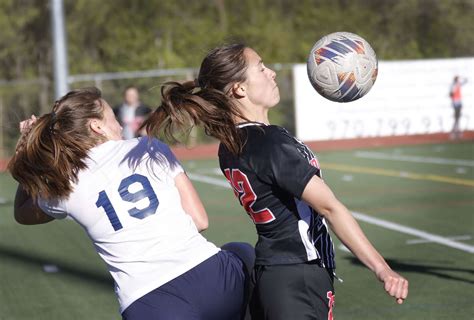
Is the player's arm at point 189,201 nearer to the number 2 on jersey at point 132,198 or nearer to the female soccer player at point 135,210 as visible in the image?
the female soccer player at point 135,210

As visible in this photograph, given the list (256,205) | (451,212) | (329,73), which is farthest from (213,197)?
(256,205)

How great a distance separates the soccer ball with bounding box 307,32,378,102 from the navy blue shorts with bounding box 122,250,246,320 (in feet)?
4.68

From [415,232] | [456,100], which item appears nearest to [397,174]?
[415,232]

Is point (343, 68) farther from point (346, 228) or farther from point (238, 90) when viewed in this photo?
point (346, 228)

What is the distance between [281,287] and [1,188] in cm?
1423

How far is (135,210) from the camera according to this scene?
3291 millimetres

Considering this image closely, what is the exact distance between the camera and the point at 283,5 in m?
41.8

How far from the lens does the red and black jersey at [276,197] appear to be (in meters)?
3.35

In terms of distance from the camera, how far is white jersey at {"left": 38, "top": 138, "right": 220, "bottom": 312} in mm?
3289

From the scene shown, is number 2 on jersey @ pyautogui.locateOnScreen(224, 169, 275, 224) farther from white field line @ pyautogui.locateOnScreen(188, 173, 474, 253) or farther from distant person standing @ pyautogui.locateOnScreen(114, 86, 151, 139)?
distant person standing @ pyautogui.locateOnScreen(114, 86, 151, 139)

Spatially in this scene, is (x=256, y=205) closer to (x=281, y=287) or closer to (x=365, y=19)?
(x=281, y=287)

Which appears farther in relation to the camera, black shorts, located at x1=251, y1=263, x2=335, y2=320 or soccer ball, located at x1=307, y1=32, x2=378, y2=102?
soccer ball, located at x1=307, y1=32, x2=378, y2=102

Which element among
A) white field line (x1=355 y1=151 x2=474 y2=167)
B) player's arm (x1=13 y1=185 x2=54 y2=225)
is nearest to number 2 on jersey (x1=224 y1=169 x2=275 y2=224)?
player's arm (x1=13 y1=185 x2=54 y2=225)

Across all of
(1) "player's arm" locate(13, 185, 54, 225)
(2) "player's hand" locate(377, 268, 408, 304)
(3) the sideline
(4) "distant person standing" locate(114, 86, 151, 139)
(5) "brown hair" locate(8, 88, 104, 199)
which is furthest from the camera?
(3) the sideline
